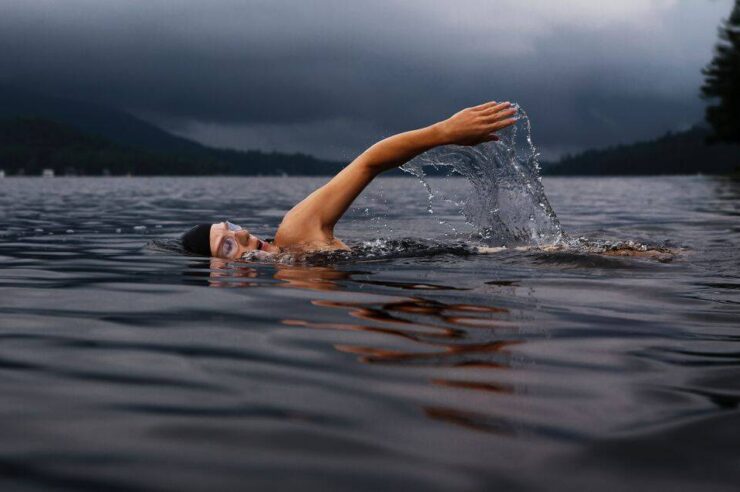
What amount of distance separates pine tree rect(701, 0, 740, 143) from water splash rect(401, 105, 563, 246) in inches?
2364

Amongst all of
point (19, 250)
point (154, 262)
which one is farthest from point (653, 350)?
point (19, 250)

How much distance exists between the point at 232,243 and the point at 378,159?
1766 millimetres

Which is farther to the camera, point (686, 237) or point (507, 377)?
point (686, 237)

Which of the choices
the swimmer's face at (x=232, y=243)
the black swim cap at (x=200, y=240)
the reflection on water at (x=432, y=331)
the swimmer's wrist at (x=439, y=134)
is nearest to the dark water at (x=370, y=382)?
the reflection on water at (x=432, y=331)

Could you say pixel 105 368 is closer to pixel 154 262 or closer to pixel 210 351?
pixel 210 351

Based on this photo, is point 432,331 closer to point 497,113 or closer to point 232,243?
point 497,113

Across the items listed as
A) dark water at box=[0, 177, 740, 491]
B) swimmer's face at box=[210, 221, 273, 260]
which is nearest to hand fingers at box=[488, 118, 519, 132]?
dark water at box=[0, 177, 740, 491]

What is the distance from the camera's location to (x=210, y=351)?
357 cm

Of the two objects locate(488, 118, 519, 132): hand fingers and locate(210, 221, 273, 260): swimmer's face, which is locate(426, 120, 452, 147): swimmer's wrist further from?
locate(210, 221, 273, 260): swimmer's face

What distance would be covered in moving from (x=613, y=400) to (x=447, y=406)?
0.62m

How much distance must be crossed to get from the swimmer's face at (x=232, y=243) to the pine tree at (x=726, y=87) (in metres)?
62.4

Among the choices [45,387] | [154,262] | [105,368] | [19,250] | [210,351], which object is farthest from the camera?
[19,250]

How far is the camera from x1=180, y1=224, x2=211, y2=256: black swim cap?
25.7 feet

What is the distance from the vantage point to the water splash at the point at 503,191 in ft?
26.6
